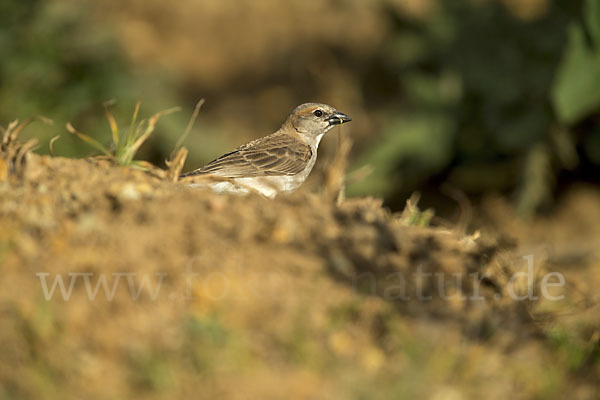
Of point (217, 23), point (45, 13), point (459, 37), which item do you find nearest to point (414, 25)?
point (459, 37)

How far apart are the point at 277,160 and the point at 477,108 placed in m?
4.89

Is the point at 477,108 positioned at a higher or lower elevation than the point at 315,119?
higher

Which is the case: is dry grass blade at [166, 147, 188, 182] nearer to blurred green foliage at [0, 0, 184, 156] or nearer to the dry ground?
the dry ground

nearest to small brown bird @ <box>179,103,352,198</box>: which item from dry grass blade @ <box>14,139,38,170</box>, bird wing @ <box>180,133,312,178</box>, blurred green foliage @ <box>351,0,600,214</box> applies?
bird wing @ <box>180,133,312,178</box>

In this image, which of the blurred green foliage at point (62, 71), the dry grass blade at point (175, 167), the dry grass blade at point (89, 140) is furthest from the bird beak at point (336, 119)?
the blurred green foliage at point (62, 71)

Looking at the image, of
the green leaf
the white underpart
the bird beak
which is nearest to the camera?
the white underpart

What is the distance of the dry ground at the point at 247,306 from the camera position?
10.8 ft

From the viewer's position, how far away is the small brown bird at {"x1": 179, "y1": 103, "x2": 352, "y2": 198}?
6223mm

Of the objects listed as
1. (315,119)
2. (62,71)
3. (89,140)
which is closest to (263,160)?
(315,119)

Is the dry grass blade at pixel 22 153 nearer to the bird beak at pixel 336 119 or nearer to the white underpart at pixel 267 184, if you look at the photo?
the white underpart at pixel 267 184

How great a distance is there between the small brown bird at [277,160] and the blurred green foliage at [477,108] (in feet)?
10.2

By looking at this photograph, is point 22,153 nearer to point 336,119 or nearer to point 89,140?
point 89,140

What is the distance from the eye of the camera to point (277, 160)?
261 inches

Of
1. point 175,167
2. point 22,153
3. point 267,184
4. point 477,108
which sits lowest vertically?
point 267,184
